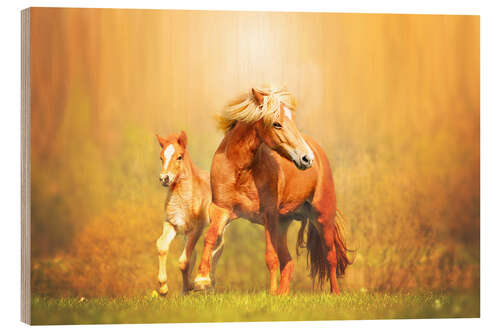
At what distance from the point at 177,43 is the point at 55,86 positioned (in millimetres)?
1114

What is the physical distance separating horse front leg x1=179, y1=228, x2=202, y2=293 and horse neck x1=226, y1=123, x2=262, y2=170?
2.28ft

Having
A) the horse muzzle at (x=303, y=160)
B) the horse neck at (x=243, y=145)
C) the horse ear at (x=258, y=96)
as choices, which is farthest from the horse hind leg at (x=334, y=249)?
the horse ear at (x=258, y=96)

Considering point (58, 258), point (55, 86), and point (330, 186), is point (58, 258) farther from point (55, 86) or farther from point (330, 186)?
point (330, 186)

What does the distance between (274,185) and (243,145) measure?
440 millimetres

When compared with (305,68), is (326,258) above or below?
below

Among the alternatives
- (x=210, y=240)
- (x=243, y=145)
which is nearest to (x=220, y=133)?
(x=243, y=145)

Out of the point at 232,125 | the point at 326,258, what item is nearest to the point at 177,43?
the point at 232,125

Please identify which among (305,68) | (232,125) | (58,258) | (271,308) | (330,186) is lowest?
(271,308)

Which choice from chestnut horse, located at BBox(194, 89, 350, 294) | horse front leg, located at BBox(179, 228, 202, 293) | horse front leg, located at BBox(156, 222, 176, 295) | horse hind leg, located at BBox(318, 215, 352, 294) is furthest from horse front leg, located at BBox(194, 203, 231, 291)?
horse hind leg, located at BBox(318, 215, 352, 294)

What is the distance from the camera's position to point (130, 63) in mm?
6973

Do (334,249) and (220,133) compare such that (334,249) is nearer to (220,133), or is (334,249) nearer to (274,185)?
(274,185)

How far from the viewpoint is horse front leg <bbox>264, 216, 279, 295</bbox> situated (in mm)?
6910

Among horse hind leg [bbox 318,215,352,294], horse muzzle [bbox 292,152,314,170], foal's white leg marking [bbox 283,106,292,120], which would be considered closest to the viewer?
horse muzzle [bbox 292,152,314,170]

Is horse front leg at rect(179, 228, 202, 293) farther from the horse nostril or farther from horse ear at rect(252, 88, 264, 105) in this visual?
horse ear at rect(252, 88, 264, 105)
